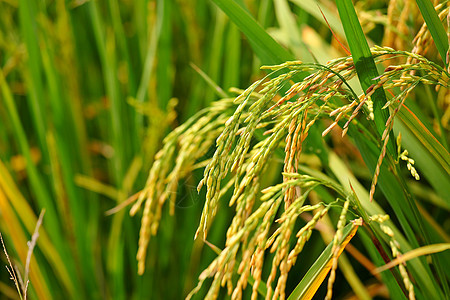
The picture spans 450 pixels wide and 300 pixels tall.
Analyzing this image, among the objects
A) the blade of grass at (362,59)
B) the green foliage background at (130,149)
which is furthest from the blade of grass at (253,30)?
the green foliage background at (130,149)

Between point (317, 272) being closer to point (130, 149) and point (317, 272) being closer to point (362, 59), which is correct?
point (362, 59)

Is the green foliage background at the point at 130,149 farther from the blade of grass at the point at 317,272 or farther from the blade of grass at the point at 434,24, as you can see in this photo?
the blade of grass at the point at 317,272

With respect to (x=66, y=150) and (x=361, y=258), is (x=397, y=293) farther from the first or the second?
(x=66, y=150)

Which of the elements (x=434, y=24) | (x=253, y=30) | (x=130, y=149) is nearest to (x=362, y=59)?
(x=434, y=24)

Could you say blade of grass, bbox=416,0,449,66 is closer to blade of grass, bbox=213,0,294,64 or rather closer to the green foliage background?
blade of grass, bbox=213,0,294,64

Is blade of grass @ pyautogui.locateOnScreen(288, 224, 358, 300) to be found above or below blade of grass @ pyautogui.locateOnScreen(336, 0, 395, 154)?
below

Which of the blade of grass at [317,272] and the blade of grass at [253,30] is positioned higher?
the blade of grass at [253,30]

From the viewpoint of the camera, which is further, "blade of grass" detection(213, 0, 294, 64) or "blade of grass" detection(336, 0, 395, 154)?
"blade of grass" detection(213, 0, 294, 64)

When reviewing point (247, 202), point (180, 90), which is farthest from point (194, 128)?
point (180, 90)

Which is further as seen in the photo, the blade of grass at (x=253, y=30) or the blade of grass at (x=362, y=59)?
the blade of grass at (x=253, y=30)

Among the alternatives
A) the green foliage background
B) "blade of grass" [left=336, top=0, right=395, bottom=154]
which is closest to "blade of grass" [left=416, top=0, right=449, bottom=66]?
"blade of grass" [left=336, top=0, right=395, bottom=154]

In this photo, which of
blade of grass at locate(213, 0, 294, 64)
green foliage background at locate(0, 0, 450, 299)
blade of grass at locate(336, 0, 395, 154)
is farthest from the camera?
green foliage background at locate(0, 0, 450, 299)
